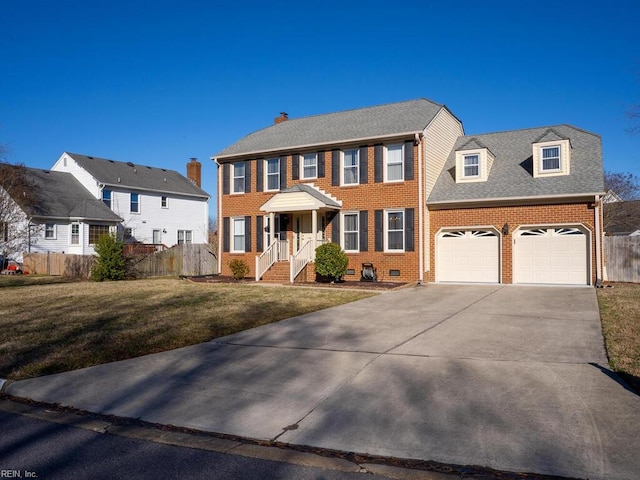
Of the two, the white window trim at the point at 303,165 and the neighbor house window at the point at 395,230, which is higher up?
the white window trim at the point at 303,165

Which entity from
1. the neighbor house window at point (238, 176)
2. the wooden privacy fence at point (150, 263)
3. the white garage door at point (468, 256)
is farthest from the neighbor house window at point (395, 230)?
the wooden privacy fence at point (150, 263)

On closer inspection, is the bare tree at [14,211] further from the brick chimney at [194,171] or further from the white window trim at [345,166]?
the white window trim at [345,166]

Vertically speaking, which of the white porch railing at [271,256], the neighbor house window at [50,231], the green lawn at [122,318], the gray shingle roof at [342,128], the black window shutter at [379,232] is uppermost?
the gray shingle roof at [342,128]

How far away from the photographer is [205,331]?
33.7ft

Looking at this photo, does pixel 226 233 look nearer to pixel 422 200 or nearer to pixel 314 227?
pixel 314 227

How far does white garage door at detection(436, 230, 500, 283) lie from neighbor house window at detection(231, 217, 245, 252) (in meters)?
8.87

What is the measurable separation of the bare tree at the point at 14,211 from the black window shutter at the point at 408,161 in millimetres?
23181

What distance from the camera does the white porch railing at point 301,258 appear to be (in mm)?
20641

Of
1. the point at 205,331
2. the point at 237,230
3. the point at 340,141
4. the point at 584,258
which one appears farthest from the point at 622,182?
the point at 205,331

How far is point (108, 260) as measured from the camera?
23750 mm

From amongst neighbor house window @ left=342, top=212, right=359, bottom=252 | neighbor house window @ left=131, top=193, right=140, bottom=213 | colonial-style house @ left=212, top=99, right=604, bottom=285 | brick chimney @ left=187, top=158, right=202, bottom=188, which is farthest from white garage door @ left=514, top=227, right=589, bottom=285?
brick chimney @ left=187, top=158, right=202, bottom=188

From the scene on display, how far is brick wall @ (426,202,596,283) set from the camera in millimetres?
17922

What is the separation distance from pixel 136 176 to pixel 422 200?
25228 millimetres

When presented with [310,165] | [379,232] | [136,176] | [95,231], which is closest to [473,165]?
[379,232]
